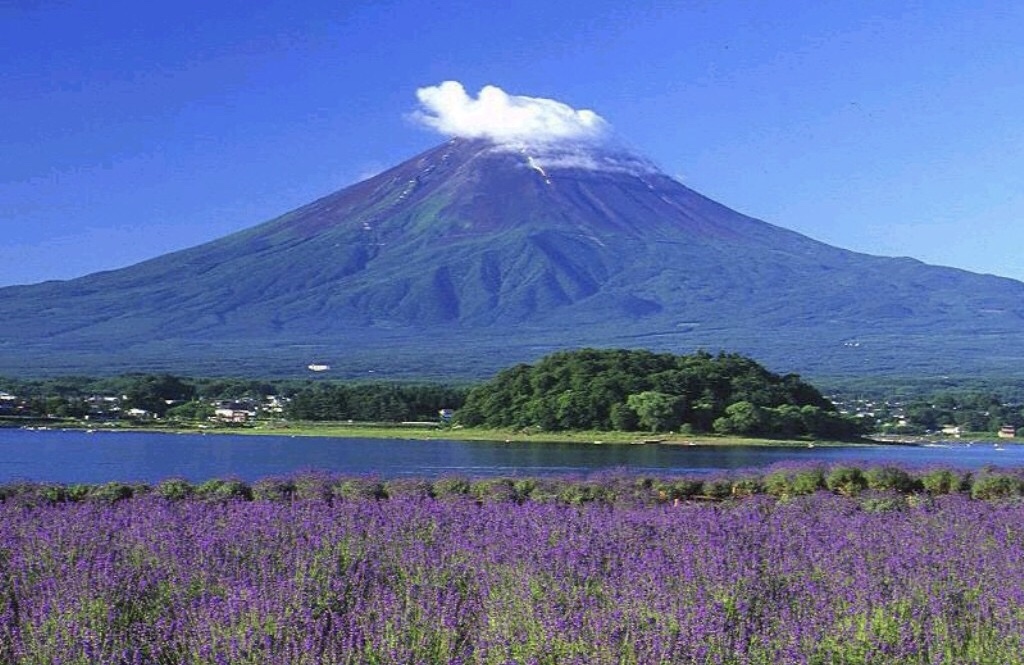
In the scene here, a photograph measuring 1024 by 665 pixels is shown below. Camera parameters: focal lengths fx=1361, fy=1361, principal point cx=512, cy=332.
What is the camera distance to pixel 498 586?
22.8ft

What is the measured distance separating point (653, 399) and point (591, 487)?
120 feet

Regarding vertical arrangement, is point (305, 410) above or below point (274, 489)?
below

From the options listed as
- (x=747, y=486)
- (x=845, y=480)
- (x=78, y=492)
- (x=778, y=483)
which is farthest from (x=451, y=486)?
(x=845, y=480)

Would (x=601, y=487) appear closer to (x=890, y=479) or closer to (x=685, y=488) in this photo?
(x=685, y=488)

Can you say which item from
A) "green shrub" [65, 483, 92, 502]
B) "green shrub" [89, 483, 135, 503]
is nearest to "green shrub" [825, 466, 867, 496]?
"green shrub" [89, 483, 135, 503]

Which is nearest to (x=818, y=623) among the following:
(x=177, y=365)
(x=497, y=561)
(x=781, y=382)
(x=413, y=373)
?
(x=497, y=561)

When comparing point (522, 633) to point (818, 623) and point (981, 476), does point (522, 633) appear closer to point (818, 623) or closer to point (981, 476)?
point (818, 623)

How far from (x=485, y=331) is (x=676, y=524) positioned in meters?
186

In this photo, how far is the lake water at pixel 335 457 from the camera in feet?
96.8

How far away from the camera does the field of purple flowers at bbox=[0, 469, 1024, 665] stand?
225 inches

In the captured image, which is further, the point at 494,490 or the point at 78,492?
the point at 494,490

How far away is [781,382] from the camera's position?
57812 mm

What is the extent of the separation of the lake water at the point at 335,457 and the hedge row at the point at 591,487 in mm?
8038

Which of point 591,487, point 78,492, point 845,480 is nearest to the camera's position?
point 78,492
